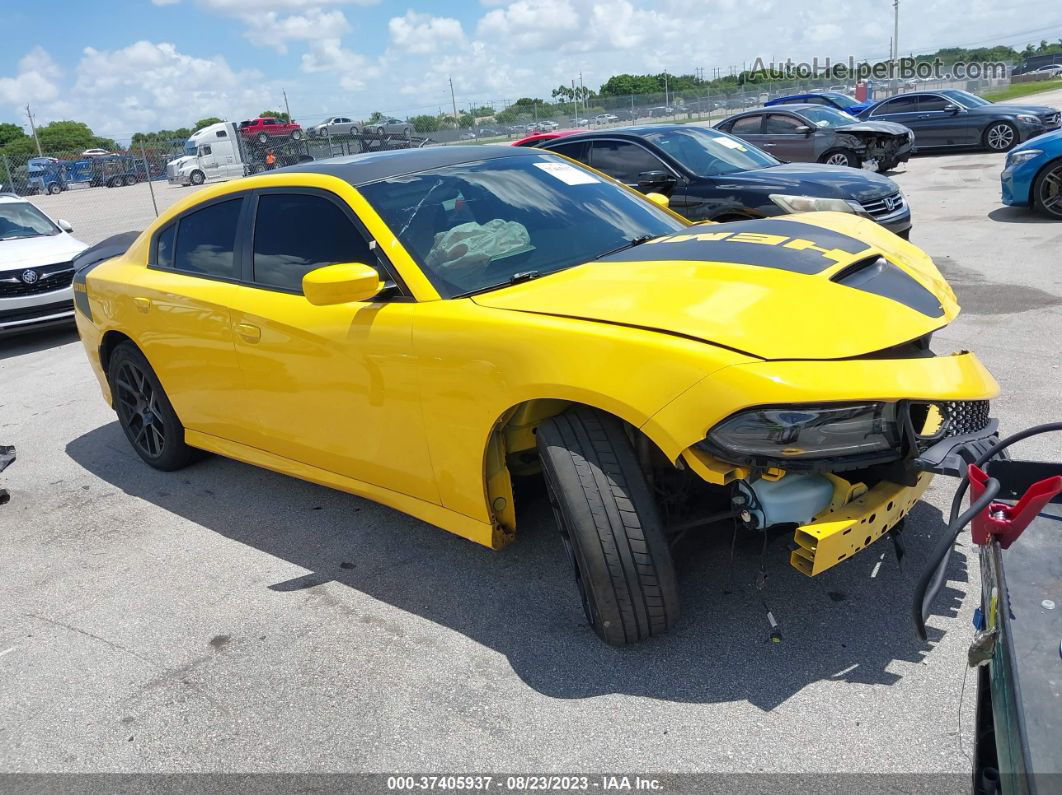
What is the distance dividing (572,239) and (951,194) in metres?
11.7

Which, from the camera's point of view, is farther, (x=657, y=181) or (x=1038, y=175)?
(x=1038, y=175)

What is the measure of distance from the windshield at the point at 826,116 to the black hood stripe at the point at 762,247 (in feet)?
44.9

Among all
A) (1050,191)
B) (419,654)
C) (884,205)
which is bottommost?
(419,654)

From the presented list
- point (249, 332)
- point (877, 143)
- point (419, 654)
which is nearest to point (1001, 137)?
point (877, 143)

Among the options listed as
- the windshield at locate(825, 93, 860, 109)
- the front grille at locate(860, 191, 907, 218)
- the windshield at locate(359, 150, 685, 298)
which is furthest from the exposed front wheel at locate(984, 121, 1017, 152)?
the windshield at locate(359, 150, 685, 298)

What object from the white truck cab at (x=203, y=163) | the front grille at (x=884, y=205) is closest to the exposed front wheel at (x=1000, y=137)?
the front grille at (x=884, y=205)

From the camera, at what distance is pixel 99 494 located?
4.87 m

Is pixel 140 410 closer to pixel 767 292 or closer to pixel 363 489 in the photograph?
pixel 363 489

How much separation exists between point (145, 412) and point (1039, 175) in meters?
9.79

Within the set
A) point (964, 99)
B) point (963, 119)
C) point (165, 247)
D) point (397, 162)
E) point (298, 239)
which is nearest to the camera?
point (298, 239)

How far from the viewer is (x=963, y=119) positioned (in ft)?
59.7

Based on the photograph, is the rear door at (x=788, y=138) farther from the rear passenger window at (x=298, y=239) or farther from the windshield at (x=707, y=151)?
the rear passenger window at (x=298, y=239)

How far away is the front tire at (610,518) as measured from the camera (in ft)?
8.78

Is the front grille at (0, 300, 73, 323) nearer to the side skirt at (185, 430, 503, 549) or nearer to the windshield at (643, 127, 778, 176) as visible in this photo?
the side skirt at (185, 430, 503, 549)
